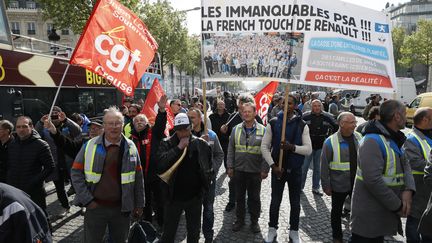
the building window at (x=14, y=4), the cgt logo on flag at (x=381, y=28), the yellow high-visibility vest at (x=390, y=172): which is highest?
the building window at (x=14, y=4)

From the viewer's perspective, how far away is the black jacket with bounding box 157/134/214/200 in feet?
10.5

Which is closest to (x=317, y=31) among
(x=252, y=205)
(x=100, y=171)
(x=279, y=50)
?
(x=279, y=50)

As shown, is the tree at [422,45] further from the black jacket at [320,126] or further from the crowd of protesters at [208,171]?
the crowd of protesters at [208,171]

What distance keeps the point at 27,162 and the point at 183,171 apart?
87.3 inches

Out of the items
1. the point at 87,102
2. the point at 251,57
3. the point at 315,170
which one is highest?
the point at 251,57

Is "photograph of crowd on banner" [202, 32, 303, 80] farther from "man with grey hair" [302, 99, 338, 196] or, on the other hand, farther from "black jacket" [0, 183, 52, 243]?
"black jacket" [0, 183, 52, 243]

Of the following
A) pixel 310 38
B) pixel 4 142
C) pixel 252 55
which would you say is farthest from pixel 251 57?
pixel 4 142

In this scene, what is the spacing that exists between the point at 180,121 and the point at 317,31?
2.02 m

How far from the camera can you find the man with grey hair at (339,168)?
405cm

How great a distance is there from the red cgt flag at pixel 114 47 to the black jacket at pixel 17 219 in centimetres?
278

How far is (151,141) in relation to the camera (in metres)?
4.44

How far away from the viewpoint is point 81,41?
433 centimetres

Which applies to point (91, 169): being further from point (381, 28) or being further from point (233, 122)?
point (381, 28)

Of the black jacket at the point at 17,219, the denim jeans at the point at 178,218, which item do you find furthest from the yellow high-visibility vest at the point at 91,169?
the black jacket at the point at 17,219
